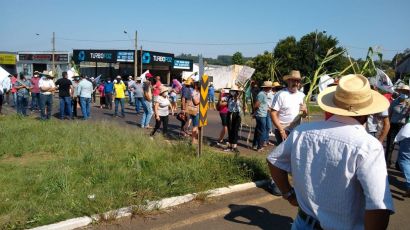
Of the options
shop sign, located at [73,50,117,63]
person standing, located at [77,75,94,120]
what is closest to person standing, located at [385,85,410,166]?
person standing, located at [77,75,94,120]

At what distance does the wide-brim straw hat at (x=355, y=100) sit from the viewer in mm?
2291

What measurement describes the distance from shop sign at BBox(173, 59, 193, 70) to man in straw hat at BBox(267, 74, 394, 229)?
49.3 meters

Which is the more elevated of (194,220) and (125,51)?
(125,51)

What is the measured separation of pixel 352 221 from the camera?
88.7 inches

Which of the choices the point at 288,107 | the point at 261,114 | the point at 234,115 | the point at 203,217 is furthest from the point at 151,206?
the point at 261,114

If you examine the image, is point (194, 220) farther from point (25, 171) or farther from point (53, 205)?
point (25, 171)

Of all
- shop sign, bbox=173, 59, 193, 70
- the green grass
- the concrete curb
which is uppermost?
shop sign, bbox=173, 59, 193, 70

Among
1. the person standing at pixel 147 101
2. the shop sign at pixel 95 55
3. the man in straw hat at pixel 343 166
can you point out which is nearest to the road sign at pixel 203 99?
the person standing at pixel 147 101

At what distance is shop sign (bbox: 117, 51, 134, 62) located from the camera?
45.5m

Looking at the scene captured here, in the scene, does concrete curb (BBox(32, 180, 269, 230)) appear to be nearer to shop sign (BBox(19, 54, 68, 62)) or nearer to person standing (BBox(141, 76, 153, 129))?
person standing (BBox(141, 76, 153, 129))

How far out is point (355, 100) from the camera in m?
2.29

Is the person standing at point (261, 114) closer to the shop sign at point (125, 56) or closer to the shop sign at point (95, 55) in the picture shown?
the shop sign at point (125, 56)

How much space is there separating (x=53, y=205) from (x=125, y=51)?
1662 inches

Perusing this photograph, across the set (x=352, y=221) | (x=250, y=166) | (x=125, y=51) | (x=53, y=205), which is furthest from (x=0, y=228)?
(x=125, y=51)
